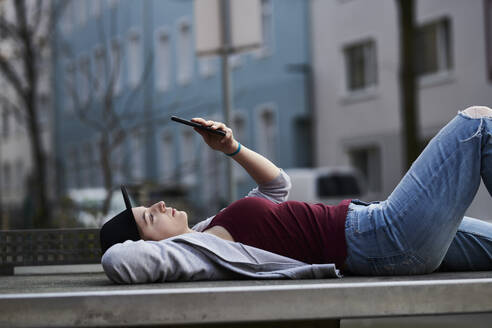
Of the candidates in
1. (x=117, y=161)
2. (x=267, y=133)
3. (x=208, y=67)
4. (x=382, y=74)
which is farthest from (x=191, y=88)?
(x=117, y=161)

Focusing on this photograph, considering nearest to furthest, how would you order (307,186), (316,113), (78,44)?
1. (307,186)
2. (316,113)
3. (78,44)

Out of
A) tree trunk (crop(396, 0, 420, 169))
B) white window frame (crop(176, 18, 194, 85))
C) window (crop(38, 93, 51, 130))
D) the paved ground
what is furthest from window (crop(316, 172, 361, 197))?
window (crop(38, 93, 51, 130))

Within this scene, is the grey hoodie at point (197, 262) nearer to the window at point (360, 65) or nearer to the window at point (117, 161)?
the window at point (117, 161)

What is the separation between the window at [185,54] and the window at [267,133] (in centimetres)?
424

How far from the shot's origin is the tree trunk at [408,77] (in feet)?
52.4

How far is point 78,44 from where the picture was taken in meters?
38.1

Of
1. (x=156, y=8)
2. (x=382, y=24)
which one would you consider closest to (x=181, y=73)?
(x=156, y=8)

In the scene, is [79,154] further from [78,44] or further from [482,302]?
[482,302]

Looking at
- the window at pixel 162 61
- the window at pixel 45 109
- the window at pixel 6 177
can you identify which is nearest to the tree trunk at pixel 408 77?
the window at pixel 162 61

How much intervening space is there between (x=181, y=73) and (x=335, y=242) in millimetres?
28497

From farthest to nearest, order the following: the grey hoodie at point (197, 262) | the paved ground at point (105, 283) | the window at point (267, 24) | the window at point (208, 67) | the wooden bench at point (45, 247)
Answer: the window at point (208, 67), the window at point (267, 24), the wooden bench at point (45, 247), the grey hoodie at point (197, 262), the paved ground at point (105, 283)

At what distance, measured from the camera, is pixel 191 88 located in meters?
31.1

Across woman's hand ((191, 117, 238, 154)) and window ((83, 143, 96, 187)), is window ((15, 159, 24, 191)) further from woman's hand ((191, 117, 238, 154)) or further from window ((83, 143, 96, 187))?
woman's hand ((191, 117, 238, 154))

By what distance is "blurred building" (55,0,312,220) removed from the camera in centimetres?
2652
